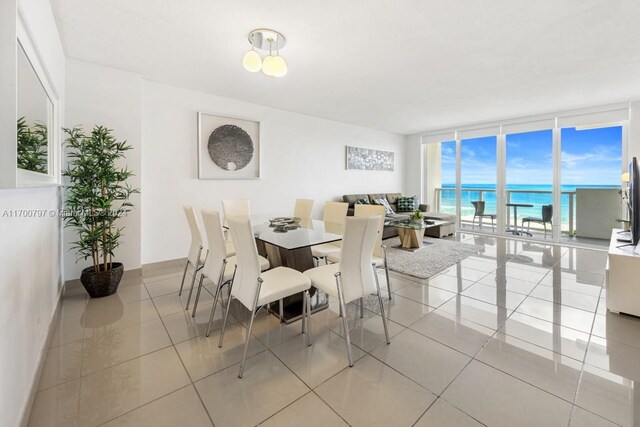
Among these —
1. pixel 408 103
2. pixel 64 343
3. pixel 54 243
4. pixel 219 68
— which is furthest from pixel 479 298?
pixel 54 243

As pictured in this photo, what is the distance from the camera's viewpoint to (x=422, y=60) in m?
3.04

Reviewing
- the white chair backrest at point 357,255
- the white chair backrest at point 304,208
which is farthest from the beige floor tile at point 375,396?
the white chair backrest at point 304,208

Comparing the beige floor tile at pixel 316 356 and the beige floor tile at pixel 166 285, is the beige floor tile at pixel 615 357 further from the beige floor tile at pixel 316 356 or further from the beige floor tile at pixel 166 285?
the beige floor tile at pixel 166 285

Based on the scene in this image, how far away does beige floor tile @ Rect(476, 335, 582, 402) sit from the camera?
1.63 metres

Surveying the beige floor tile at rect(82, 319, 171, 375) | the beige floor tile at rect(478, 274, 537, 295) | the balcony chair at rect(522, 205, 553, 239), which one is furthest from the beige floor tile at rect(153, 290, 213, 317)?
the balcony chair at rect(522, 205, 553, 239)

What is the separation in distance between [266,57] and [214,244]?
1686 mm

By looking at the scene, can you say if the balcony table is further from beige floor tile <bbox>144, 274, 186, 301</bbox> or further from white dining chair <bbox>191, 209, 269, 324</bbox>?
beige floor tile <bbox>144, 274, 186, 301</bbox>

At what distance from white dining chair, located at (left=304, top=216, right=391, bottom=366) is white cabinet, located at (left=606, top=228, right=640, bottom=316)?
2.20 metres

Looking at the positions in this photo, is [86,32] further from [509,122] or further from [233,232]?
[509,122]

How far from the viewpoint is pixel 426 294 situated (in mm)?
2959

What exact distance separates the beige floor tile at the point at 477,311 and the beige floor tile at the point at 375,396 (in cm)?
110

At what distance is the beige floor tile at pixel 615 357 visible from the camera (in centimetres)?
176

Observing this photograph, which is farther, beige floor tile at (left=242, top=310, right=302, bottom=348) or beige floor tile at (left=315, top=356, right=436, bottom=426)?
beige floor tile at (left=242, top=310, right=302, bottom=348)

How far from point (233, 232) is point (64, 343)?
1554 mm
